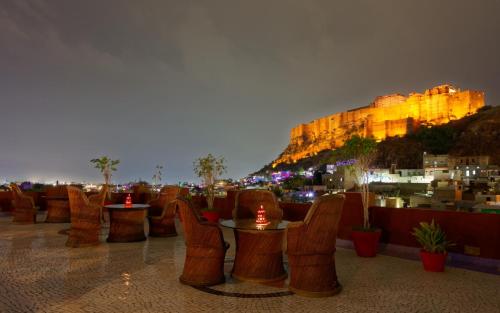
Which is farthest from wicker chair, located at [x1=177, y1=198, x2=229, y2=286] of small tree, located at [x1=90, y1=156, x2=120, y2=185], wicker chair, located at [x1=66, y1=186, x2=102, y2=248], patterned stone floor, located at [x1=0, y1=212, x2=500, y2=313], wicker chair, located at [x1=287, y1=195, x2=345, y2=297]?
small tree, located at [x1=90, y1=156, x2=120, y2=185]

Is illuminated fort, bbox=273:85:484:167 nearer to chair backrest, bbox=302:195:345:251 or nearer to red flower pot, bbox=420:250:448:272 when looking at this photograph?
red flower pot, bbox=420:250:448:272

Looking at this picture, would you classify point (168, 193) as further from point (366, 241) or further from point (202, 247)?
point (366, 241)

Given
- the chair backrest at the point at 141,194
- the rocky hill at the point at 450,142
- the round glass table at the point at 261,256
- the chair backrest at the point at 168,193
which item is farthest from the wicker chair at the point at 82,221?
the rocky hill at the point at 450,142

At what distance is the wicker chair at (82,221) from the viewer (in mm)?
6492

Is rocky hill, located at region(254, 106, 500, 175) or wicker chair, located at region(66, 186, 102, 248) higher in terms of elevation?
rocky hill, located at region(254, 106, 500, 175)

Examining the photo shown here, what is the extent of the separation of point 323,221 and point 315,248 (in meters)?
0.31

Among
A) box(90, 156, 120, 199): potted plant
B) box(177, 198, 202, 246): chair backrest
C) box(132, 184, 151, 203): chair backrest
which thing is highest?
box(90, 156, 120, 199): potted plant

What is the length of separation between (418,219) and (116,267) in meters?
4.76

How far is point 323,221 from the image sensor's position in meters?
3.89

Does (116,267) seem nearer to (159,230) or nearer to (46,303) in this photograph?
(46,303)

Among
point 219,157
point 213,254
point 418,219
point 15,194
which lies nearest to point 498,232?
point 418,219

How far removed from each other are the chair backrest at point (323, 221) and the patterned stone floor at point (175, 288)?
590mm

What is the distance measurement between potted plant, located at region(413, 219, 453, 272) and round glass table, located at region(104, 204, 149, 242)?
5.15 m

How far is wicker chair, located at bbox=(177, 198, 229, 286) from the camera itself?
4.23 m
